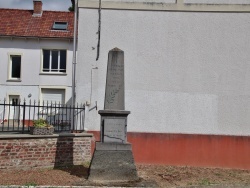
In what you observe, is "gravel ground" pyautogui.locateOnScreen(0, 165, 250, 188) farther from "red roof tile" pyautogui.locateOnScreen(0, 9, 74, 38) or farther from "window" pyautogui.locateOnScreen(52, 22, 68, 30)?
"window" pyautogui.locateOnScreen(52, 22, 68, 30)

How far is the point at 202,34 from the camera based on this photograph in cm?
1247

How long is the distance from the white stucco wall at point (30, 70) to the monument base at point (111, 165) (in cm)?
1796

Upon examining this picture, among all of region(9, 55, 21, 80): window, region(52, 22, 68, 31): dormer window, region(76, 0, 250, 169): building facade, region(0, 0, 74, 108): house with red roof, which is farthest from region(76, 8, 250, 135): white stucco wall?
region(9, 55, 21, 80): window

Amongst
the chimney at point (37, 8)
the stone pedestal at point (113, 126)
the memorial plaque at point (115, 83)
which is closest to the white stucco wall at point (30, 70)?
the chimney at point (37, 8)

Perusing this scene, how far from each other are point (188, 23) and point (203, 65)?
1.59 meters

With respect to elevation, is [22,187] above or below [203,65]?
below

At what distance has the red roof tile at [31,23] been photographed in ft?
87.2

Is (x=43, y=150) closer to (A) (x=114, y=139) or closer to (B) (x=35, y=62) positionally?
(A) (x=114, y=139)

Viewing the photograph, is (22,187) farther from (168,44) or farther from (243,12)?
(243,12)

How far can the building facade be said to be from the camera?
481 inches

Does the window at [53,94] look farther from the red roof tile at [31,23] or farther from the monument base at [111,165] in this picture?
the monument base at [111,165]

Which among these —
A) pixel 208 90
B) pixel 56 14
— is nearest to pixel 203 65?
pixel 208 90

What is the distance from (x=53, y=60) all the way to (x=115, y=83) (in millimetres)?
18629

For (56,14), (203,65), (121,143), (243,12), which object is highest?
(56,14)
